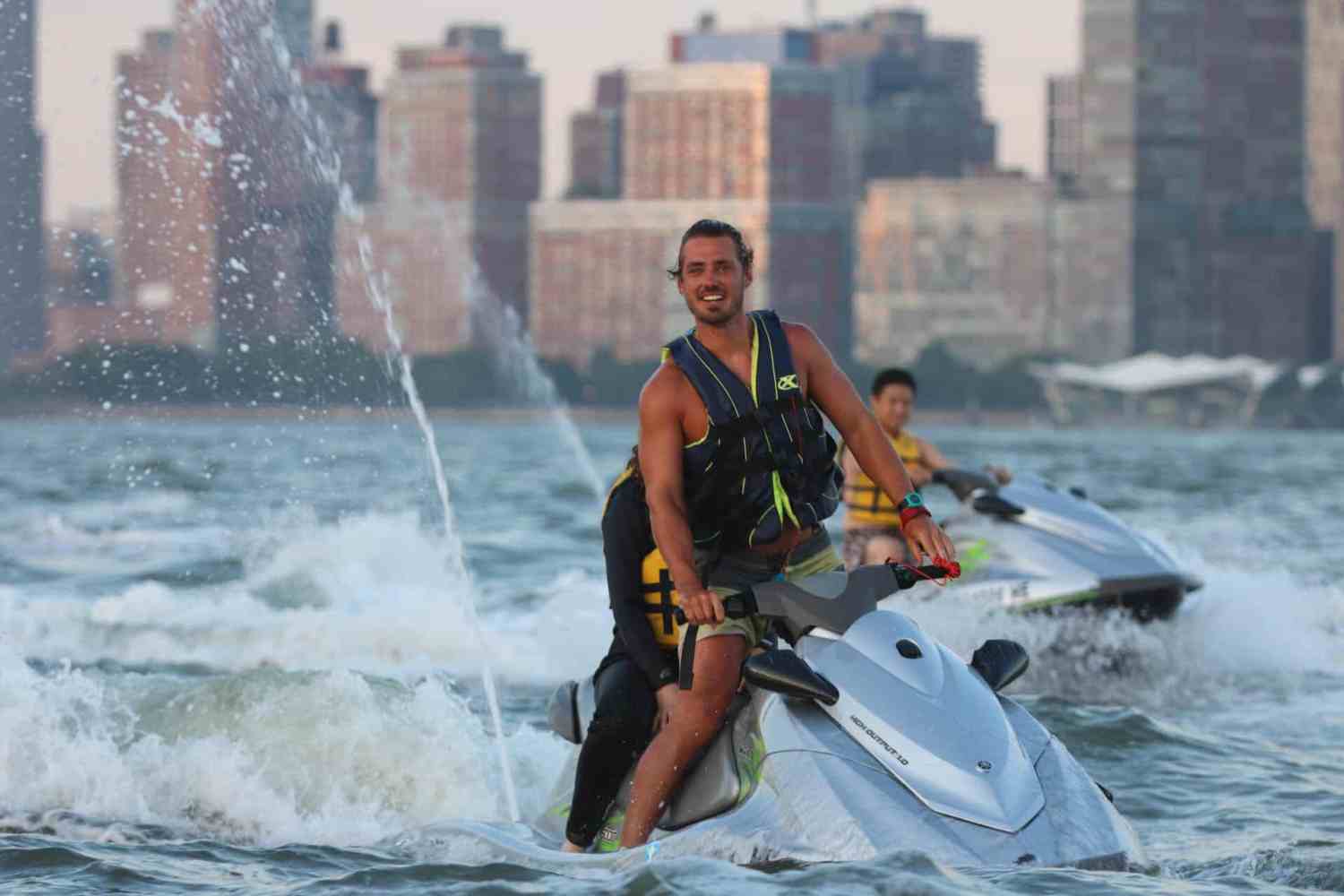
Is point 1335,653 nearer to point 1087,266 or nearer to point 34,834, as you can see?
point 34,834

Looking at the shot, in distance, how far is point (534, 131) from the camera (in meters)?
188

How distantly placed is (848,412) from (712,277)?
21.1 inches

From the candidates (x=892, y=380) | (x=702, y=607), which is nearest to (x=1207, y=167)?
(x=892, y=380)

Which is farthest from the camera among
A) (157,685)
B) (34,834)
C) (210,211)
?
(210,211)

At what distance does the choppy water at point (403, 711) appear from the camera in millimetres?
8578

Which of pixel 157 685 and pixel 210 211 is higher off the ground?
pixel 210 211

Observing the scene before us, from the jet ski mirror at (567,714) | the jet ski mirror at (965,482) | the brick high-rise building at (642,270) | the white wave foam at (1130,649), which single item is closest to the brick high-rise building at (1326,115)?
the brick high-rise building at (642,270)

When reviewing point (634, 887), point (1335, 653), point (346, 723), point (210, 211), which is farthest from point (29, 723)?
point (210, 211)

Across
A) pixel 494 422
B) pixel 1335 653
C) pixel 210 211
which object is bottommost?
pixel 494 422

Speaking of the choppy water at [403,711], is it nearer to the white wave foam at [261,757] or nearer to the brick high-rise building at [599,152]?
the white wave foam at [261,757]

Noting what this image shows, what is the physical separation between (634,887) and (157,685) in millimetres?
4899

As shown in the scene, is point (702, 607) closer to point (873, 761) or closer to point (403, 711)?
point (873, 761)

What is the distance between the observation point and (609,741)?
788cm

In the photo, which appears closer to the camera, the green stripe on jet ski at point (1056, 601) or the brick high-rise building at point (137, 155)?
the green stripe on jet ski at point (1056, 601)
